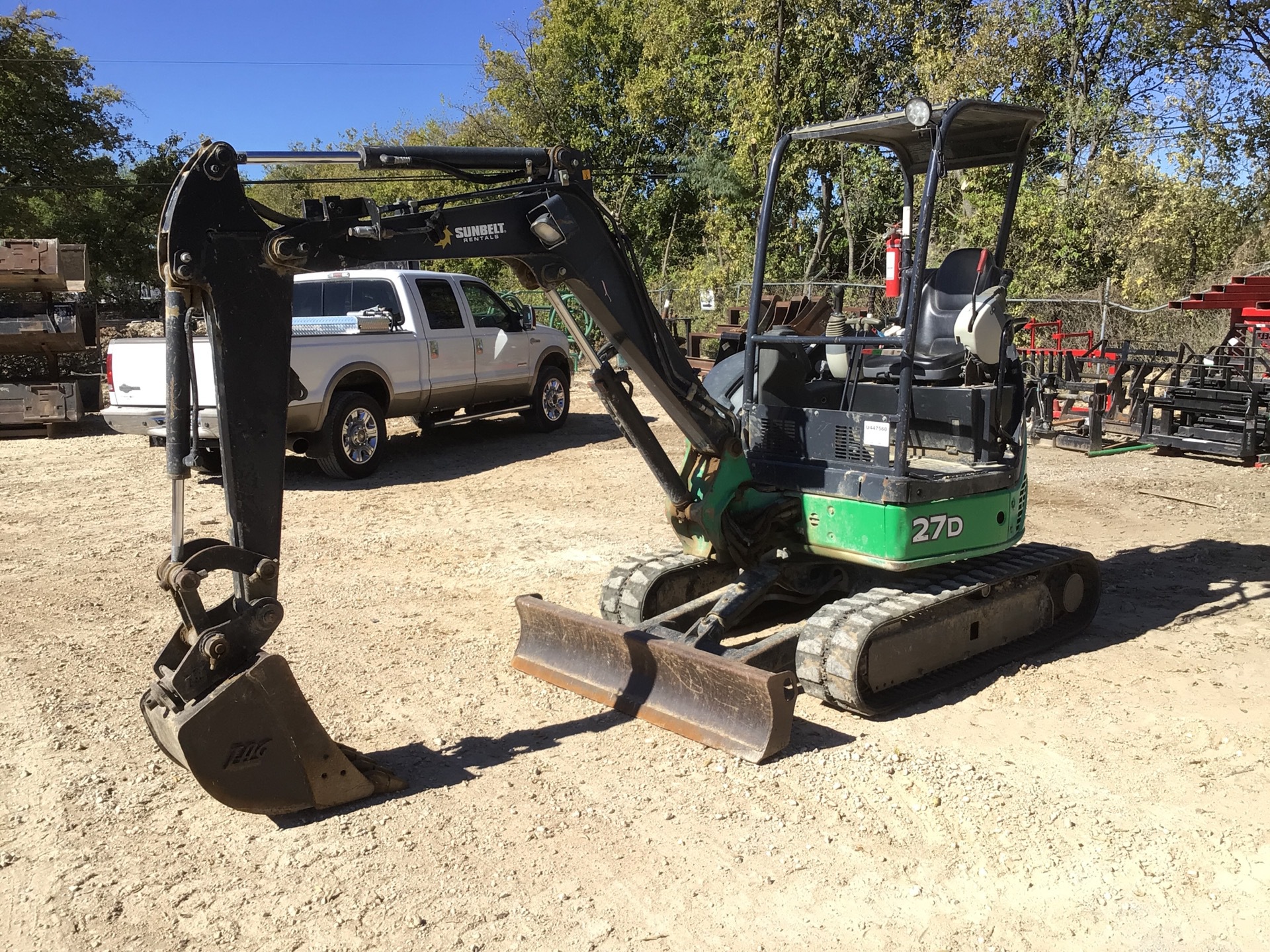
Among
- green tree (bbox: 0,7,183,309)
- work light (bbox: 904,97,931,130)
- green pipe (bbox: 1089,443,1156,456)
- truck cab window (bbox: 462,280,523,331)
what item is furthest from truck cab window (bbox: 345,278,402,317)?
green tree (bbox: 0,7,183,309)

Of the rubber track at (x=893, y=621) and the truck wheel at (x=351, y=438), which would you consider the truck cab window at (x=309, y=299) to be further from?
the rubber track at (x=893, y=621)

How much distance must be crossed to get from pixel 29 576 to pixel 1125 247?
22.3 metres

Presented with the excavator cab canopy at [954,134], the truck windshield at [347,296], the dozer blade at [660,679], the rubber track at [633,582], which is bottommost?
the dozer blade at [660,679]

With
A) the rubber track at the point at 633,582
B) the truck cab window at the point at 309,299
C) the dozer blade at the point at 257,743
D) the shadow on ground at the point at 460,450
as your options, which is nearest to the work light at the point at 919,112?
the rubber track at the point at 633,582

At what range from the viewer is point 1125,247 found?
23219mm

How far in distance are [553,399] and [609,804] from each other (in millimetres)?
10397

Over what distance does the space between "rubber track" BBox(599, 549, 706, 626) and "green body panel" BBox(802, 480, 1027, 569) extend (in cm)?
90

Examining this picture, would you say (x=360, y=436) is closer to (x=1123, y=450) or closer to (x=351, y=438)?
(x=351, y=438)

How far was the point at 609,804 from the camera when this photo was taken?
177 inches

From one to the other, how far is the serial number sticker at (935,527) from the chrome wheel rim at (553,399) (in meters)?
9.14

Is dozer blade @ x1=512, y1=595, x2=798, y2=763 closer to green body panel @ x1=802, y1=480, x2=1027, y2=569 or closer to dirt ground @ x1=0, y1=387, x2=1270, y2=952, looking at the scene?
dirt ground @ x1=0, y1=387, x2=1270, y2=952

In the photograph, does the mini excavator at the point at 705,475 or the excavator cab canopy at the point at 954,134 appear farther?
the excavator cab canopy at the point at 954,134

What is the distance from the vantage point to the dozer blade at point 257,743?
4016 mm

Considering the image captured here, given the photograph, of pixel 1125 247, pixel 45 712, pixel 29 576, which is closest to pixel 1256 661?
pixel 45 712
